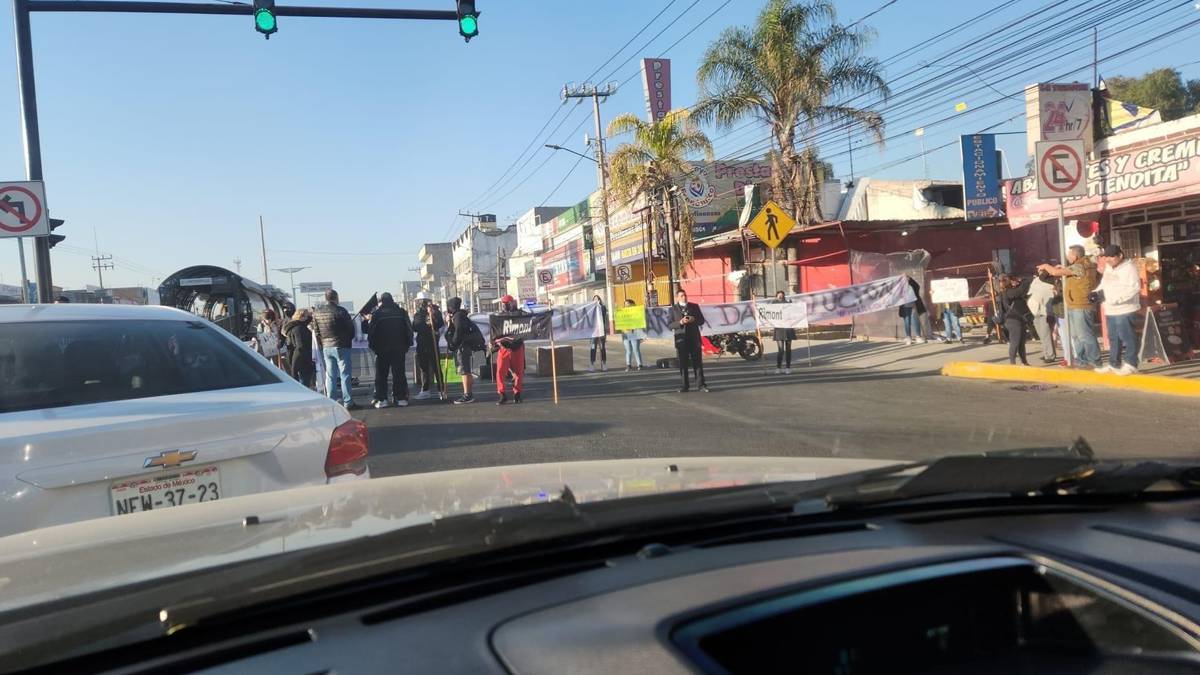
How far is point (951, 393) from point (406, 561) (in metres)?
A: 11.4

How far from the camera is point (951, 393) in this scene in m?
11.8

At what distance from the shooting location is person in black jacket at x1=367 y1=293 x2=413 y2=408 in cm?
1255

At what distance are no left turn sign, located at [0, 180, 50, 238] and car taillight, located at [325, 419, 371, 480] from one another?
31.1 feet

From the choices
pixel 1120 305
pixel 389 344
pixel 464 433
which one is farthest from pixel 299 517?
pixel 1120 305

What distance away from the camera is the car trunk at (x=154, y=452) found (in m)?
2.91

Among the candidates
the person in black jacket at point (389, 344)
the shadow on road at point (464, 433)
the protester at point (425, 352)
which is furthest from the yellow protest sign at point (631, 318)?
the shadow on road at point (464, 433)

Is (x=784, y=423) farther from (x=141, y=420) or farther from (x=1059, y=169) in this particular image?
(x=141, y=420)

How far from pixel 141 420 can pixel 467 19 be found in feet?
28.1

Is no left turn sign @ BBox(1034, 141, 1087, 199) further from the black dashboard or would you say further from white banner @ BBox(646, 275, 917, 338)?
→ the black dashboard

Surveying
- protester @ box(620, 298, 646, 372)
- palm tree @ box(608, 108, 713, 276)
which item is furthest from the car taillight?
palm tree @ box(608, 108, 713, 276)

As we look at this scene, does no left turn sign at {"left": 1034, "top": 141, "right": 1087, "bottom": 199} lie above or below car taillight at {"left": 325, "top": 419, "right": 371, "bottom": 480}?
above

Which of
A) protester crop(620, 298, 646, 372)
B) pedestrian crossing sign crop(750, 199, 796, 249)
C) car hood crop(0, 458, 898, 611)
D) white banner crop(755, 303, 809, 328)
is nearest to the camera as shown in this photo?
car hood crop(0, 458, 898, 611)

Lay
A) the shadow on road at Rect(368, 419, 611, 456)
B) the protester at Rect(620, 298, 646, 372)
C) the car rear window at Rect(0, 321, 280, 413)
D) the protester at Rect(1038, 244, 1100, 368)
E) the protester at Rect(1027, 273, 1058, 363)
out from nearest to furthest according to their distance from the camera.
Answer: the car rear window at Rect(0, 321, 280, 413)
the shadow on road at Rect(368, 419, 611, 456)
the protester at Rect(1038, 244, 1100, 368)
the protester at Rect(1027, 273, 1058, 363)
the protester at Rect(620, 298, 646, 372)

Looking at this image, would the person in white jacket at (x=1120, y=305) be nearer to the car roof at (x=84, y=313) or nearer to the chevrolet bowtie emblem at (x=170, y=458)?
the car roof at (x=84, y=313)
